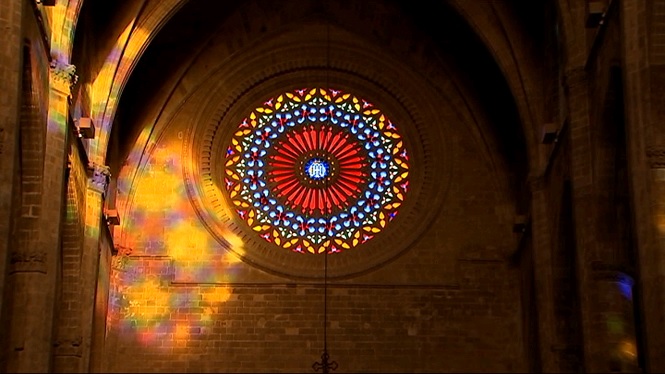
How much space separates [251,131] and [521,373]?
7.26 metres

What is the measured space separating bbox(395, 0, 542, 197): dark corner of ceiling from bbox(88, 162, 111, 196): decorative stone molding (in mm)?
7518

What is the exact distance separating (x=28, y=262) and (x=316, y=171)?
9.89 m

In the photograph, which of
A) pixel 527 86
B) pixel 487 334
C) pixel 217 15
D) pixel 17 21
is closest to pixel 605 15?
pixel 527 86

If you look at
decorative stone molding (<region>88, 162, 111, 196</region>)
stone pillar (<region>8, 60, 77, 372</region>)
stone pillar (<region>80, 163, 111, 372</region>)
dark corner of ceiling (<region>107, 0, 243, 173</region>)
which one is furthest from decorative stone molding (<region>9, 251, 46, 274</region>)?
dark corner of ceiling (<region>107, 0, 243, 173</region>)

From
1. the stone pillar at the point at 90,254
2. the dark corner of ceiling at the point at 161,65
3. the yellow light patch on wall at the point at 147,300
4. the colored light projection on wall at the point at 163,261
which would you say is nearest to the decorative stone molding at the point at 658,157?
the stone pillar at the point at 90,254

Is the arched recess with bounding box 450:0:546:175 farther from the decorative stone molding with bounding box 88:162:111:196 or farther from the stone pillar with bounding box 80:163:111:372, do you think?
the stone pillar with bounding box 80:163:111:372

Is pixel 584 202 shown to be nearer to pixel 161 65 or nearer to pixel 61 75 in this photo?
pixel 61 75

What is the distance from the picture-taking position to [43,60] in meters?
19.6

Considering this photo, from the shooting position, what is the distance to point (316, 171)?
92.6 ft

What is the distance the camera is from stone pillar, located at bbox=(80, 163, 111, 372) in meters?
23.0

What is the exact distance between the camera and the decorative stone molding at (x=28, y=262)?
755 inches

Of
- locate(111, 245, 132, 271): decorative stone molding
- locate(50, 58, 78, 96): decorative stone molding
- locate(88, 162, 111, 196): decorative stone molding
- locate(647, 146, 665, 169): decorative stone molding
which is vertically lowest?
locate(647, 146, 665, 169): decorative stone molding

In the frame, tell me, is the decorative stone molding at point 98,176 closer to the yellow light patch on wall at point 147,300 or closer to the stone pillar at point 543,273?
the yellow light patch on wall at point 147,300

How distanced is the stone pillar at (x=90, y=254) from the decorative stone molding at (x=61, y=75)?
3435 millimetres
